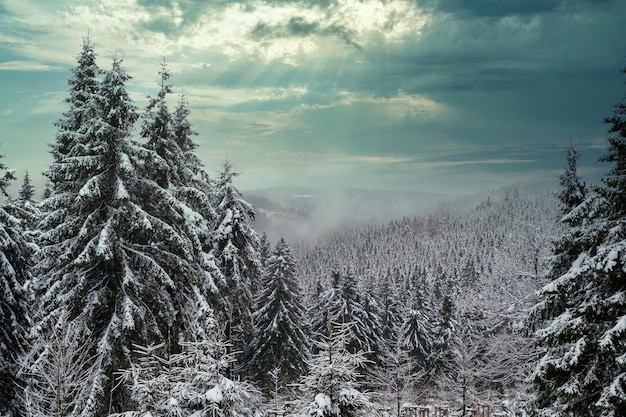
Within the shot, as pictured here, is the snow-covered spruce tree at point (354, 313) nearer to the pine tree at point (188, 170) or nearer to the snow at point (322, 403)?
the pine tree at point (188, 170)

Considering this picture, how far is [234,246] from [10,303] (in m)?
9.69

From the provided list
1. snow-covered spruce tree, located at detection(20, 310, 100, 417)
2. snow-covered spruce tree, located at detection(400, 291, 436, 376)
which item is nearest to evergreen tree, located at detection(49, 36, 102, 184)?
snow-covered spruce tree, located at detection(20, 310, 100, 417)

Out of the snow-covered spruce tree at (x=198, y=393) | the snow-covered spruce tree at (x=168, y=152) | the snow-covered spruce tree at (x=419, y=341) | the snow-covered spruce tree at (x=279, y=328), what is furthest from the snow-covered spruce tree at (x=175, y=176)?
the snow-covered spruce tree at (x=419, y=341)

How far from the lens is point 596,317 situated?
474 inches

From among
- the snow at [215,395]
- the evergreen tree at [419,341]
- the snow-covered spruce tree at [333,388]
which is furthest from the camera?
the evergreen tree at [419,341]

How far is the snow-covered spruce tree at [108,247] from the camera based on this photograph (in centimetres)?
1215

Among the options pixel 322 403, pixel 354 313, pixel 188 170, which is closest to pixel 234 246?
pixel 188 170

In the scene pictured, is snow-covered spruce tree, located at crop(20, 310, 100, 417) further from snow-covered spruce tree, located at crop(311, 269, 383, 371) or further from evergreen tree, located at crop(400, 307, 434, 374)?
evergreen tree, located at crop(400, 307, 434, 374)

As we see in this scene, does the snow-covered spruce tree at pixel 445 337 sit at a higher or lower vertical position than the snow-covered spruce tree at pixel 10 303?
lower

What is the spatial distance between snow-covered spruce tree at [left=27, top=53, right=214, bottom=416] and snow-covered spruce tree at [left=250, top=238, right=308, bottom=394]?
17452 millimetres

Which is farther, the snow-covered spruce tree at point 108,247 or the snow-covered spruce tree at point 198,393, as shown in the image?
the snow-covered spruce tree at point 108,247

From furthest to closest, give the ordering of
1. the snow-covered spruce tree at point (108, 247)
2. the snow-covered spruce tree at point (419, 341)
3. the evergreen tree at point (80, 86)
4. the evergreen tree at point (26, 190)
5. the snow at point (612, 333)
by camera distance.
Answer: the snow-covered spruce tree at point (419, 341) → the evergreen tree at point (26, 190) → the evergreen tree at point (80, 86) → the snow-covered spruce tree at point (108, 247) → the snow at point (612, 333)

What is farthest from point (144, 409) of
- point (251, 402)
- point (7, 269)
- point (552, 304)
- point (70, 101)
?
point (70, 101)

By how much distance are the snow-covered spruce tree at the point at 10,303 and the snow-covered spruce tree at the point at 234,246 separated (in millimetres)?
8372
